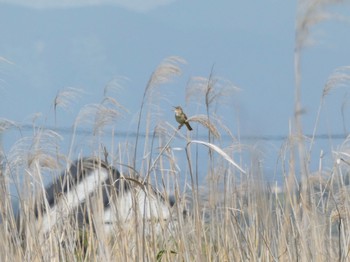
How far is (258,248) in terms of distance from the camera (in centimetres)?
289

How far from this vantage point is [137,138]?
2.41 metres

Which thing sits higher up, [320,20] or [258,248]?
[320,20]

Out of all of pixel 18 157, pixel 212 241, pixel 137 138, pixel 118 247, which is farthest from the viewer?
pixel 18 157

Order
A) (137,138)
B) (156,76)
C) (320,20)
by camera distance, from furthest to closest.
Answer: (156,76)
(137,138)
(320,20)

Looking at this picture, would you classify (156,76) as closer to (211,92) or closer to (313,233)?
(211,92)

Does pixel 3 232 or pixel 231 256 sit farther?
pixel 3 232

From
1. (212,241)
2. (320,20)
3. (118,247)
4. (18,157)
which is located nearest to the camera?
(320,20)

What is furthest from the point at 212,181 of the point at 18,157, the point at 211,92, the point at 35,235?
the point at 18,157

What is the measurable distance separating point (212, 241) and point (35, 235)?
619mm

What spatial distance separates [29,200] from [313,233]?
109 centimetres

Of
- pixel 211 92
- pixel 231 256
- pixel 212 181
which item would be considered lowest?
pixel 231 256

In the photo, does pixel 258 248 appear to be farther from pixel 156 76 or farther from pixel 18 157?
pixel 18 157

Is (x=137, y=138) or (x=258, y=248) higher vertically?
(x=137, y=138)

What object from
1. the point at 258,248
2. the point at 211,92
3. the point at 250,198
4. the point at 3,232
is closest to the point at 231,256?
the point at 258,248
